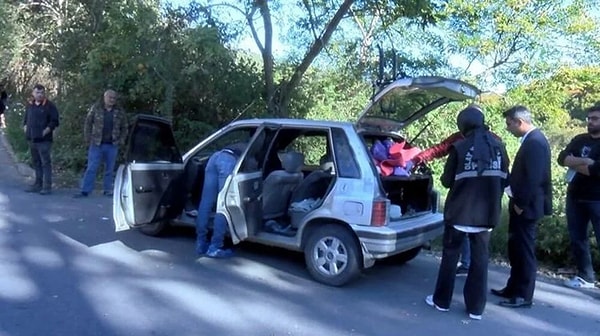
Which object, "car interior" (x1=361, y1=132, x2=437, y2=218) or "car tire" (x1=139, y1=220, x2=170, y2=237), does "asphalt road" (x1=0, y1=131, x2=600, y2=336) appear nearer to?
"car tire" (x1=139, y1=220, x2=170, y2=237)

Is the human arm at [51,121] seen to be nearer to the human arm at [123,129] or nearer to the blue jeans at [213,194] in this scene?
the human arm at [123,129]

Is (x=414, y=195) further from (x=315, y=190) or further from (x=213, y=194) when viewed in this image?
(x=213, y=194)

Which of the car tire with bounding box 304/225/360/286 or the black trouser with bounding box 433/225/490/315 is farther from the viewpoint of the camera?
the car tire with bounding box 304/225/360/286

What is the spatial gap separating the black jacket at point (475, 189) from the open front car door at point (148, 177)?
320 centimetres

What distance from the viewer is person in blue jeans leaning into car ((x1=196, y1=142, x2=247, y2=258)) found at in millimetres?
6465

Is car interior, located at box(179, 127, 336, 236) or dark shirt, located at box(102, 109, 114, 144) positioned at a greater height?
dark shirt, located at box(102, 109, 114, 144)

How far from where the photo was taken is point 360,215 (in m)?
5.64

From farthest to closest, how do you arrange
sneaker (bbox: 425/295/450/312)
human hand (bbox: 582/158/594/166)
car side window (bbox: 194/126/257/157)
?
car side window (bbox: 194/126/257/157) < human hand (bbox: 582/158/594/166) < sneaker (bbox: 425/295/450/312)

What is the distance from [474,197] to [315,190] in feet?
6.30

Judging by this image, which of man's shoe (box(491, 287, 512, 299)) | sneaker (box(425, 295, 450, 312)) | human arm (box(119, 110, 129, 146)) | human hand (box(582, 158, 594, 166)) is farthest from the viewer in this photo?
human arm (box(119, 110, 129, 146))

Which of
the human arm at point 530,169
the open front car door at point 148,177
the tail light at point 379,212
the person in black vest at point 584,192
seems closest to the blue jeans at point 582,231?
the person in black vest at point 584,192

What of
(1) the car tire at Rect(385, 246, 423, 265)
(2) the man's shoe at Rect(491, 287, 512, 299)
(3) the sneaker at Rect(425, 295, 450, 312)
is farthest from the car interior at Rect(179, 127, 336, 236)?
(2) the man's shoe at Rect(491, 287, 512, 299)

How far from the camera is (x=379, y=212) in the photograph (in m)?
5.61

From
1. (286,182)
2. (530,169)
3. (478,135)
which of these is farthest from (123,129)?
(530,169)
